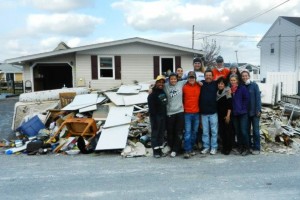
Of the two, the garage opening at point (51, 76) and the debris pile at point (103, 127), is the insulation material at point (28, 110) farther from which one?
the garage opening at point (51, 76)

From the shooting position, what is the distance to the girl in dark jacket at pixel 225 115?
6770mm

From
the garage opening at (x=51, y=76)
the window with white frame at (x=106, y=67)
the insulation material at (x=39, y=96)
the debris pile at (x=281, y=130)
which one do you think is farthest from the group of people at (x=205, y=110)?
the garage opening at (x=51, y=76)

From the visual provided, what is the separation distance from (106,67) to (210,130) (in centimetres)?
1119

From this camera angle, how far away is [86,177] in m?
5.46

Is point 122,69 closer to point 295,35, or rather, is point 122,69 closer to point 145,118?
point 145,118

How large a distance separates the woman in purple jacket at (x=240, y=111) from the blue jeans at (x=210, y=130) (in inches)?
18.1

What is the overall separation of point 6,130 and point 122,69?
26.6 ft

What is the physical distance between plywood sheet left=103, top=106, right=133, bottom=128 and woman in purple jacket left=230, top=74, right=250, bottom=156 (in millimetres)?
2836

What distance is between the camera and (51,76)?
76.3ft

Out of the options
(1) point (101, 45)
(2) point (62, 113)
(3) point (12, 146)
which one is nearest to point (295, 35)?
(1) point (101, 45)

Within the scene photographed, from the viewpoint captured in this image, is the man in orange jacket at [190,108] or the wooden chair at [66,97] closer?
the man in orange jacket at [190,108]

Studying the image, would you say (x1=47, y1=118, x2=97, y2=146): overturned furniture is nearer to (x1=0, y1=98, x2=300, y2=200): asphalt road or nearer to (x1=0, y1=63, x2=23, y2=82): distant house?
(x1=0, y1=98, x2=300, y2=200): asphalt road

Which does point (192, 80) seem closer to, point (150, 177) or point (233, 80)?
point (233, 80)

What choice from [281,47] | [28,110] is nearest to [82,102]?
[28,110]
